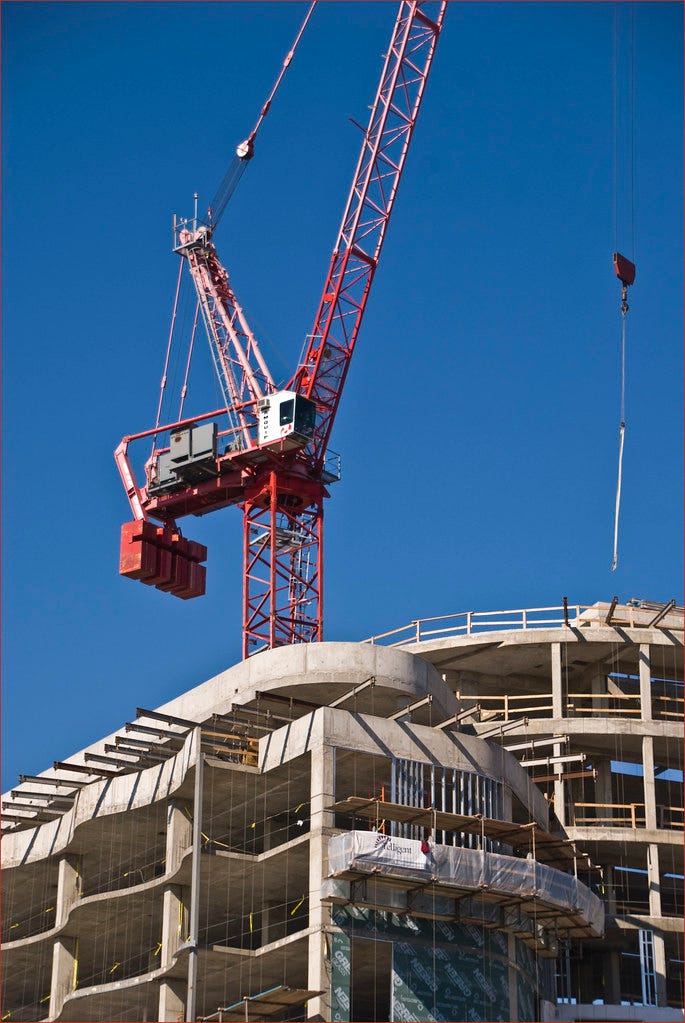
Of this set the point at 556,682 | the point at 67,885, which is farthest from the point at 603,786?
the point at 67,885

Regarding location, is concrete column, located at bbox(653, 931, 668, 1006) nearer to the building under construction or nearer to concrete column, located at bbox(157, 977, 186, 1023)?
the building under construction

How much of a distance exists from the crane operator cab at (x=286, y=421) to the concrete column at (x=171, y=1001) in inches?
1380

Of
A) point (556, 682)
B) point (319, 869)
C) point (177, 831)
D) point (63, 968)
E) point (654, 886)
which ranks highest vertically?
point (556, 682)

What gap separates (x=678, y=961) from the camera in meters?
79.1

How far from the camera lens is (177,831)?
64.8 m

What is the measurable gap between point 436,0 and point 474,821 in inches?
2005

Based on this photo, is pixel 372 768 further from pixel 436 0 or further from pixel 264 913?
pixel 436 0

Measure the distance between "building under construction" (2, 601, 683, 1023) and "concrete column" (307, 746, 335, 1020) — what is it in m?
0.07

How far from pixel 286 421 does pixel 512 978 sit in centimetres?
3745

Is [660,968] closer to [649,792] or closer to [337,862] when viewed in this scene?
[649,792]

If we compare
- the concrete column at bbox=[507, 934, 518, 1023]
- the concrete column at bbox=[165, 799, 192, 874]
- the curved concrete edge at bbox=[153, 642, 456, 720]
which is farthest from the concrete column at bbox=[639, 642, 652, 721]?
the concrete column at bbox=[165, 799, 192, 874]

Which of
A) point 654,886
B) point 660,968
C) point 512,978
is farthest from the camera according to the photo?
point 654,886

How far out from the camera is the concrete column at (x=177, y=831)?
64.1m

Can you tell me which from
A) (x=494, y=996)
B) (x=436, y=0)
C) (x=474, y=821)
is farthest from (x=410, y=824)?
(x=436, y=0)
